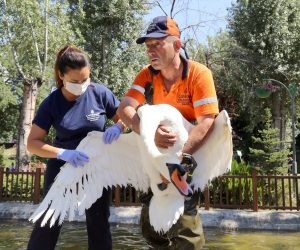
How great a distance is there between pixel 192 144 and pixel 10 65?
18431 millimetres

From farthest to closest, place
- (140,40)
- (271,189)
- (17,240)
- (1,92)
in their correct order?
(1,92) → (271,189) → (17,240) → (140,40)

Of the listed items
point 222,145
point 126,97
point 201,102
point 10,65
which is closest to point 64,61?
point 126,97

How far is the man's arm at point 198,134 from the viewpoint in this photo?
1.83 m

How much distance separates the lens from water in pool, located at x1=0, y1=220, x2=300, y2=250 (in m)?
5.30

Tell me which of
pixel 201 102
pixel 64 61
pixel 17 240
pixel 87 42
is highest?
pixel 87 42

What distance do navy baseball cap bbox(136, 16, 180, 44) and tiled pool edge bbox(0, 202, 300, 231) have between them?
225 inches

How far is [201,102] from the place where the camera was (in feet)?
6.31

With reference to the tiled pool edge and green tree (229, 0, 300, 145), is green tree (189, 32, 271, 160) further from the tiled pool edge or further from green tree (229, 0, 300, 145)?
the tiled pool edge

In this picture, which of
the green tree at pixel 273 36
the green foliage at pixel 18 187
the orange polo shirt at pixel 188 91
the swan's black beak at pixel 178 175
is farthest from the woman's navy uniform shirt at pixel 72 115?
the green tree at pixel 273 36

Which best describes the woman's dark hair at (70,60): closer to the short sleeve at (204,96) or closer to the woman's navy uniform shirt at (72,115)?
the woman's navy uniform shirt at (72,115)

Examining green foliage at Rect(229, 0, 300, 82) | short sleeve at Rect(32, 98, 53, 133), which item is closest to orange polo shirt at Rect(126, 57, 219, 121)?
short sleeve at Rect(32, 98, 53, 133)

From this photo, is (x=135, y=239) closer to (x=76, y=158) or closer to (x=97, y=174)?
(x=97, y=174)

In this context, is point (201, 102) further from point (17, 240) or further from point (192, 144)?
point (17, 240)

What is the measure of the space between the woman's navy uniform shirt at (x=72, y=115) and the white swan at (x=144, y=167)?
0.27m
